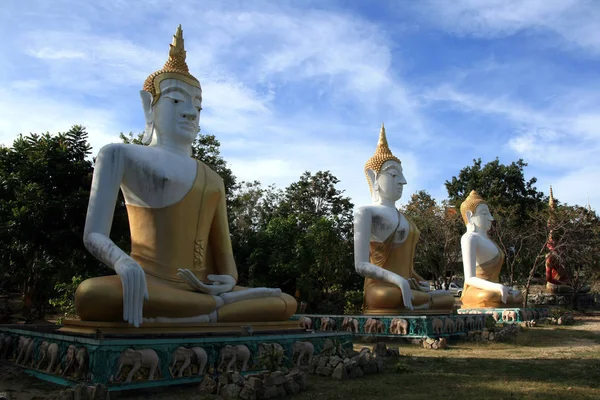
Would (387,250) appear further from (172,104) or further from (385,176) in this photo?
(172,104)

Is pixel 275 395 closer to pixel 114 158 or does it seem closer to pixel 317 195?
pixel 114 158

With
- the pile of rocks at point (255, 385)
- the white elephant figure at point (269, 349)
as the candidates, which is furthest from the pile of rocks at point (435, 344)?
the pile of rocks at point (255, 385)

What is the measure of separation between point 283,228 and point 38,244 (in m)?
7.21

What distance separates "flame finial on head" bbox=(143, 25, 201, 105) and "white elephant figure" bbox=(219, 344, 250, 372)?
4069 mm

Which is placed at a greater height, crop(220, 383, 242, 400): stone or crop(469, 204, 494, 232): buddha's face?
crop(469, 204, 494, 232): buddha's face

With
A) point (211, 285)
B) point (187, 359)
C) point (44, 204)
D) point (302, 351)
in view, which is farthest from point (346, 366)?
point (44, 204)

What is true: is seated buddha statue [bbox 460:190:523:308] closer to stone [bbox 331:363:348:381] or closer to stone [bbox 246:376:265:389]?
stone [bbox 331:363:348:381]

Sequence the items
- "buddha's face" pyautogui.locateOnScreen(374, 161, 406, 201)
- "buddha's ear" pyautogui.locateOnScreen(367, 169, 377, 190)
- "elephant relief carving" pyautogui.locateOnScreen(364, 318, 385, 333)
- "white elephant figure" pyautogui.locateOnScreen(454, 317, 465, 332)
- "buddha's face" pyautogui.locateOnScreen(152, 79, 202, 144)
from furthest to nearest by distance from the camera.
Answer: "buddha's ear" pyautogui.locateOnScreen(367, 169, 377, 190)
"buddha's face" pyautogui.locateOnScreen(374, 161, 406, 201)
"white elephant figure" pyautogui.locateOnScreen(454, 317, 465, 332)
"elephant relief carving" pyautogui.locateOnScreen(364, 318, 385, 333)
"buddha's face" pyautogui.locateOnScreen(152, 79, 202, 144)

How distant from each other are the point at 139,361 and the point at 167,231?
2376 millimetres

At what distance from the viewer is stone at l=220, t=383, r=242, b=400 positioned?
5410 mm

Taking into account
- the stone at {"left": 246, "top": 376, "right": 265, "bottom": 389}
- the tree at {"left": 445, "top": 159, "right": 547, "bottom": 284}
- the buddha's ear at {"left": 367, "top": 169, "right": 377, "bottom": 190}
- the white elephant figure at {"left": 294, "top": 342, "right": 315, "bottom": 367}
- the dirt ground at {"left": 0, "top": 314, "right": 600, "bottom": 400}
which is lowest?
the dirt ground at {"left": 0, "top": 314, "right": 600, "bottom": 400}

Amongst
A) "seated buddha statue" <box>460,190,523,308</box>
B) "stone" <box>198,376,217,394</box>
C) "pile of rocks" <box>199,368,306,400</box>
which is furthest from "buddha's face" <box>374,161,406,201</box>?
"stone" <box>198,376,217,394</box>

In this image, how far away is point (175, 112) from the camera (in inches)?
324

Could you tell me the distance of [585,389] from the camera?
5.98 m
